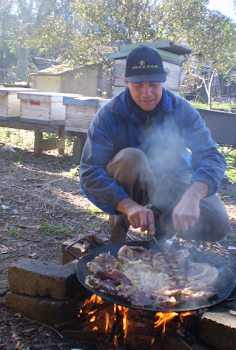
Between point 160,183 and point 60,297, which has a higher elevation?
point 160,183

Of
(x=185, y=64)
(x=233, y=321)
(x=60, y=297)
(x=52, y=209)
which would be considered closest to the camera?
(x=233, y=321)

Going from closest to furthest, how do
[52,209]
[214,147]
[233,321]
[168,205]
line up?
[233,321] < [214,147] < [168,205] < [52,209]

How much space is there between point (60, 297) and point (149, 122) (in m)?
1.54

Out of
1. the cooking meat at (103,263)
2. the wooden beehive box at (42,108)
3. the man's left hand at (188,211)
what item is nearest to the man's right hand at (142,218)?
the man's left hand at (188,211)

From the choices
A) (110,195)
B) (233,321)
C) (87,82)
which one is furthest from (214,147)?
(87,82)

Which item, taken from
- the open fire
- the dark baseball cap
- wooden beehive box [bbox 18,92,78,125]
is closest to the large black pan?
the open fire

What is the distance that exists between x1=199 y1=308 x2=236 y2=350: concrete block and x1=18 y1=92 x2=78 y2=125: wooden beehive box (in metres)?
5.62

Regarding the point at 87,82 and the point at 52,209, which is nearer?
the point at 52,209

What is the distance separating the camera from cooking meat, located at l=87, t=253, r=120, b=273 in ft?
6.76

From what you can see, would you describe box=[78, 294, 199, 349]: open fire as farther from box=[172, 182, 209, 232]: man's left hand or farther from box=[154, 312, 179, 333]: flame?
box=[172, 182, 209, 232]: man's left hand

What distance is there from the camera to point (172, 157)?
3098mm

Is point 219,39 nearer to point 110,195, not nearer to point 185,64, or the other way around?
point 185,64

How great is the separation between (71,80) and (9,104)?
5569mm

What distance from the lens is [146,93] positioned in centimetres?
268
